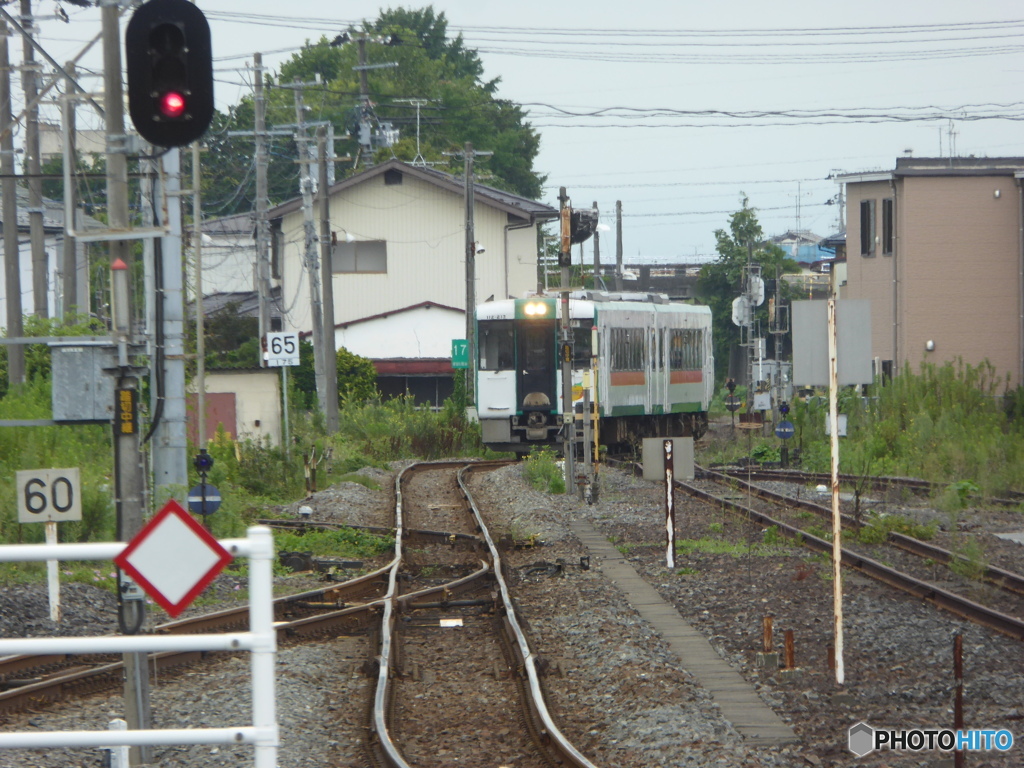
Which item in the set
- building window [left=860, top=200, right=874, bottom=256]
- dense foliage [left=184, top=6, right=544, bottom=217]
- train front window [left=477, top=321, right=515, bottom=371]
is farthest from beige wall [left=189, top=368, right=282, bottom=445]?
dense foliage [left=184, top=6, right=544, bottom=217]

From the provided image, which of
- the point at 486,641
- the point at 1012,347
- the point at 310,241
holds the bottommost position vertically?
the point at 486,641

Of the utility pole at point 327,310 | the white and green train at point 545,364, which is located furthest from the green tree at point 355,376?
the white and green train at point 545,364

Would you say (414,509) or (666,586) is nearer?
(666,586)

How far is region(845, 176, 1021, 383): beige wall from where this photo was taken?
1142 inches

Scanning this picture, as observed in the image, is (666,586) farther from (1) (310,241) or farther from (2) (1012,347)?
(2) (1012,347)

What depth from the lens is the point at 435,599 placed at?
10727 mm

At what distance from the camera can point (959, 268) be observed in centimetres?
2923

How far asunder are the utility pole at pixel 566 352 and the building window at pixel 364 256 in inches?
833

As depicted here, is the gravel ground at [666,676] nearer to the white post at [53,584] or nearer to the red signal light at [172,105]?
the white post at [53,584]

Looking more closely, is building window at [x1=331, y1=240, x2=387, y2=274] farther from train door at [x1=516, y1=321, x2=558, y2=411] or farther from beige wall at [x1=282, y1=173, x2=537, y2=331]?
train door at [x1=516, y1=321, x2=558, y2=411]

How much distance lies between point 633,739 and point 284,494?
13.4 meters

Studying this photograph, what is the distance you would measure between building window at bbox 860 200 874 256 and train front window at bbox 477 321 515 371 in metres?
11.8

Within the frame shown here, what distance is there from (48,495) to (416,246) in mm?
31248

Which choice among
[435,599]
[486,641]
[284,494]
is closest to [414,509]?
[284,494]
